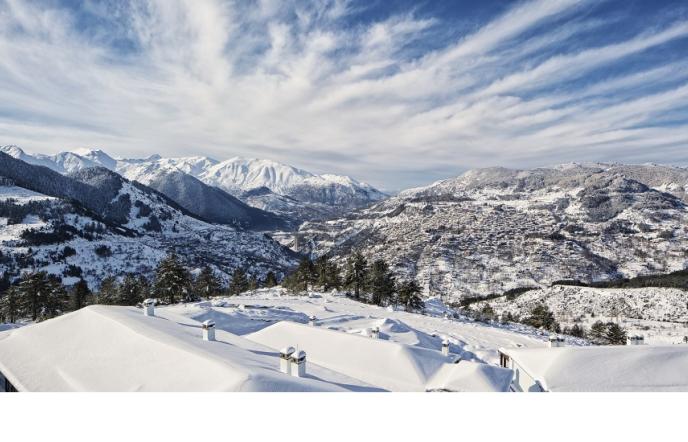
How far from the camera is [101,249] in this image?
178 metres

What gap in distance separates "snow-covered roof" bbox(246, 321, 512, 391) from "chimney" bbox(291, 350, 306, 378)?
10.9ft

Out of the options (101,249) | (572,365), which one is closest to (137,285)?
(572,365)

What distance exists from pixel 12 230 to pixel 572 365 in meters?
235

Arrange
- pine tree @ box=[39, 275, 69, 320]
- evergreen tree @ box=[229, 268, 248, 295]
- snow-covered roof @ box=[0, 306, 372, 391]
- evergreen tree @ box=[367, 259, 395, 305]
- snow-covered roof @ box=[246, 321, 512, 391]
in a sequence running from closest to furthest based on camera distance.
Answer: snow-covered roof @ box=[0, 306, 372, 391] → snow-covered roof @ box=[246, 321, 512, 391] → pine tree @ box=[39, 275, 69, 320] → evergreen tree @ box=[367, 259, 395, 305] → evergreen tree @ box=[229, 268, 248, 295]

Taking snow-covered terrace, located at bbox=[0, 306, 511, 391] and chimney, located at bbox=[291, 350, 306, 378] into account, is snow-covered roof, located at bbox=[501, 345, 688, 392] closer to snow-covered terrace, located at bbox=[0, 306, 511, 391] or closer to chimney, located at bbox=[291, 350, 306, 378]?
snow-covered terrace, located at bbox=[0, 306, 511, 391]

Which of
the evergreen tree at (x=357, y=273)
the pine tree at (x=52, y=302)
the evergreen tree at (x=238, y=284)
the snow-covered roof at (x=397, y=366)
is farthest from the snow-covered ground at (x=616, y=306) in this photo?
the pine tree at (x=52, y=302)

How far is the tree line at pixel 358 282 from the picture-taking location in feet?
194

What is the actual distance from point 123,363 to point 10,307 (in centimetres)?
5378

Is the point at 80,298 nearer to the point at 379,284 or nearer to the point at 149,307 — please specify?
the point at 379,284

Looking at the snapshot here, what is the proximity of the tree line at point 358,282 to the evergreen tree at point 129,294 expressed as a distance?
77.6 ft

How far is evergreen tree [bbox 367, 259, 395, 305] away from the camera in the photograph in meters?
58.8

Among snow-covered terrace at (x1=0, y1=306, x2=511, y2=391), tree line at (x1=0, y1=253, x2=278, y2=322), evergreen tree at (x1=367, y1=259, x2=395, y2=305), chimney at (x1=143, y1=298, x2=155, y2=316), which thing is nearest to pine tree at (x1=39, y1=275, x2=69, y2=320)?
tree line at (x1=0, y1=253, x2=278, y2=322)

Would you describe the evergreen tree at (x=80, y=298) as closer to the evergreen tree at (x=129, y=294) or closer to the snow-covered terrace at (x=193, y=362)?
the evergreen tree at (x=129, y=294)
